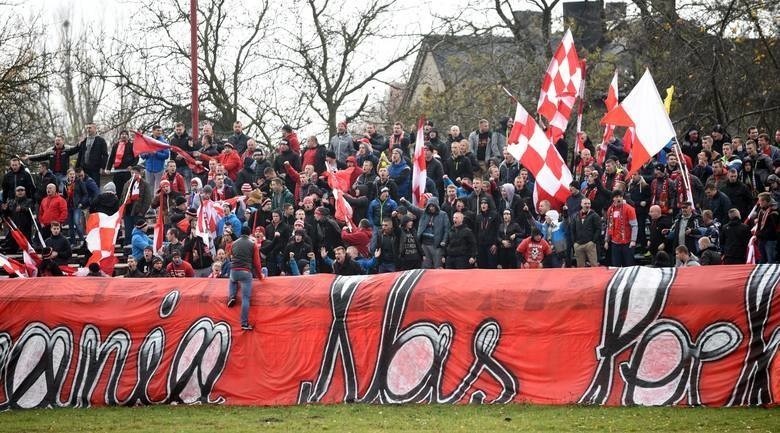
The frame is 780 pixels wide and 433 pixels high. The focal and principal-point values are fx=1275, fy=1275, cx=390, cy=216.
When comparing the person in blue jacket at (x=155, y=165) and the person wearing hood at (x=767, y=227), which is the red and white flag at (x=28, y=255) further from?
the person wearing hood at (x=767, y=227)

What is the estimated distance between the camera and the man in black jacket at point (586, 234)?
2264 cm

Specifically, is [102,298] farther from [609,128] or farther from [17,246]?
[609,128]

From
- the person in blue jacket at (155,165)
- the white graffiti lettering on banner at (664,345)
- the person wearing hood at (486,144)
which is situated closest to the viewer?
the white graffiti lettering on banner at (664,345)

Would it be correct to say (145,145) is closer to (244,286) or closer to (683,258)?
(244,286)

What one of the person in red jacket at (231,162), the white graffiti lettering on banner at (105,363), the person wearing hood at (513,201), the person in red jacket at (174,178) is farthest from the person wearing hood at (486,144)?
the white graffiti lettering on banner at (105,363)

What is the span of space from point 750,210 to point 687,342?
5.42m

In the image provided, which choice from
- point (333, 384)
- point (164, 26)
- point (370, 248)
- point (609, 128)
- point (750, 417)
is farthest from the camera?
point (164, 26)

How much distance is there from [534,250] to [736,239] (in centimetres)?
355

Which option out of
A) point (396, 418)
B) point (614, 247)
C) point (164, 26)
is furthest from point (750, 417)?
point (164, 26)

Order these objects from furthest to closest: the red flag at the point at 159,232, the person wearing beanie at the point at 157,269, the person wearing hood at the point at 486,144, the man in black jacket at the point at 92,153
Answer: the man in black jacket at the point at 92,153 < the person wearing hood at the point at 486,144 < the red flag at the point at 159,232 < the person wearing beanie at the point at 157,269

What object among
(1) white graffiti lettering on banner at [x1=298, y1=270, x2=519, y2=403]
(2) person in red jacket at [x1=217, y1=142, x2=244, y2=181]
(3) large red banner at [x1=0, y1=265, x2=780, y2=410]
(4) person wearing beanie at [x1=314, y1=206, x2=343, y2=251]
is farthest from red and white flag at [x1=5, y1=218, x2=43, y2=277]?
(1) white graffiti lettering on banner at [x1=298, y1=270, x2=519, y2=403]

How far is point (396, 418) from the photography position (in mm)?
18062

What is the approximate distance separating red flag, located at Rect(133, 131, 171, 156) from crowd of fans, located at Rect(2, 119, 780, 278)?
32cm

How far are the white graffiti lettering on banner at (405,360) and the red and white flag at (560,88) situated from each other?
21.5 ft
